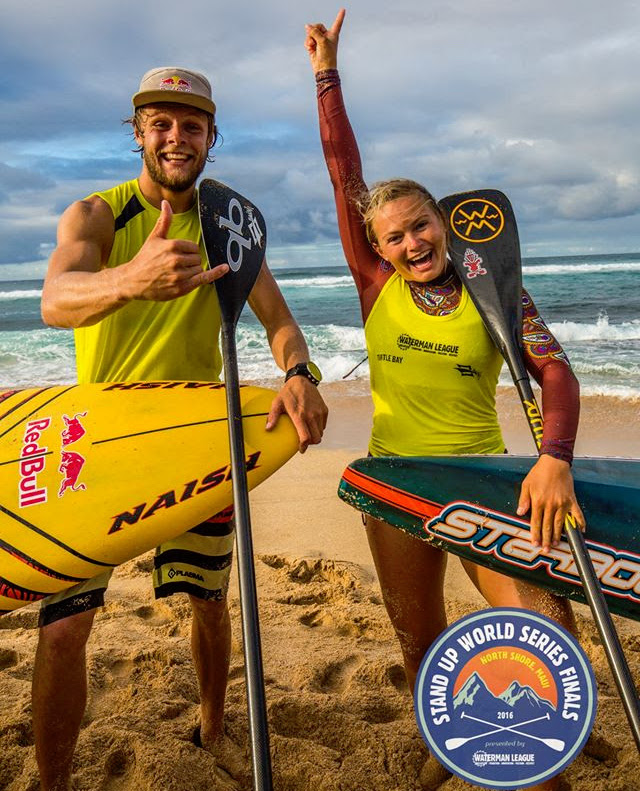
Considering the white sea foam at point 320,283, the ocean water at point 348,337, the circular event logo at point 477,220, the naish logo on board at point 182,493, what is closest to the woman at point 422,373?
the circular event logo at point 477,220

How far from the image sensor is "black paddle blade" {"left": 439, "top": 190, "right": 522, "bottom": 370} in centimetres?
213

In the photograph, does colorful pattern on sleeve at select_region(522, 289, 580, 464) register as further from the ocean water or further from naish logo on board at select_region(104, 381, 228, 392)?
the ocean water

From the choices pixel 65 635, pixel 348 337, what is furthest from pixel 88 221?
pixel 348 337

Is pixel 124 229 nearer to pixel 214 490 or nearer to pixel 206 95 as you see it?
pixel 206 95

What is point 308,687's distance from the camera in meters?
2.76

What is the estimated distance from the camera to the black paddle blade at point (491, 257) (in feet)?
7.00

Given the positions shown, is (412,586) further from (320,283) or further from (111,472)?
(320,283)

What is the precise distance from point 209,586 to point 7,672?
108cm

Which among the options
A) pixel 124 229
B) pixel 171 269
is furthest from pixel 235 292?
pixel 171 269

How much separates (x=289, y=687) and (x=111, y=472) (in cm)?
117

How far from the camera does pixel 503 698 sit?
69.6 inches

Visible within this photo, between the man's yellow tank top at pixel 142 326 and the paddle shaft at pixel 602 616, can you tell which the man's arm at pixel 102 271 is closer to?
the man's yellow tank top at pixel 142 326

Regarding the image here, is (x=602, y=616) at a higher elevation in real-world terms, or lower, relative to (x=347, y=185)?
lower

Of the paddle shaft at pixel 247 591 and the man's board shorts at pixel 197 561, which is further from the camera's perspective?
the man's board shorts at pixel 197 561
